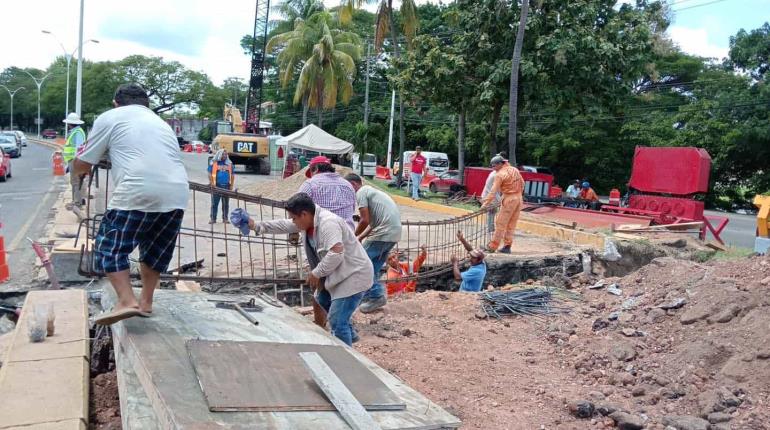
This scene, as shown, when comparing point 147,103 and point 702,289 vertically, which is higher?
point 147,103

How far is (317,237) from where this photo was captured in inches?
180

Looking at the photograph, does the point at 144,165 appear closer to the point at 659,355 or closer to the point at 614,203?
the point at 659,355

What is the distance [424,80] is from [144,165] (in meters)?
17.8

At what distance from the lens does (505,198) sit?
33.9 feet

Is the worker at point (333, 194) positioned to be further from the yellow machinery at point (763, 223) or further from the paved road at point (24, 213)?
the yellow machinery at point (763, 223)

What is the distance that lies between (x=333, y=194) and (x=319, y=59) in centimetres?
2475

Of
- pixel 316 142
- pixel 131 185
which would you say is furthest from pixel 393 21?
pixel 131 185

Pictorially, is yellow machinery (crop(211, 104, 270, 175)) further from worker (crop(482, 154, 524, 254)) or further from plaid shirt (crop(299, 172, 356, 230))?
plaid shirt (crop(299, 172, 356, 230))

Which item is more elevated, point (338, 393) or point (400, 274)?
point (338, 393)

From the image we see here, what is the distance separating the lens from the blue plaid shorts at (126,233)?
3.87 m

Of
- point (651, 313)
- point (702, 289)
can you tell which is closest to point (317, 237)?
point (651, 313)

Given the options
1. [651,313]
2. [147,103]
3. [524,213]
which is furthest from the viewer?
[524,213]

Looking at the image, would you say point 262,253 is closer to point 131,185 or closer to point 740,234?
point 131,185

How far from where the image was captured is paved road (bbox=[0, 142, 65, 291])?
27.1 feet
